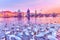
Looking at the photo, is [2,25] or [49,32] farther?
[2,25]

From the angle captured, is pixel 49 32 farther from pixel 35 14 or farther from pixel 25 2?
pixel 25 2

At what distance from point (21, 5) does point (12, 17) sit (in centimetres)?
21

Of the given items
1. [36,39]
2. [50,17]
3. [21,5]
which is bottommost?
[36,39]

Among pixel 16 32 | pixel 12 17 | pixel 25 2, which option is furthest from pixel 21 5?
pixel 16 32

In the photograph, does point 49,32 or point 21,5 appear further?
point 21,5

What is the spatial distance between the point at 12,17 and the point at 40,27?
0.41m

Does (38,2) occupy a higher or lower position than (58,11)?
higher

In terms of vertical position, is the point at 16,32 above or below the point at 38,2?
below

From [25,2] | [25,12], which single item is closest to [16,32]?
[25,12]

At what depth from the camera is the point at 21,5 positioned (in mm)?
1752

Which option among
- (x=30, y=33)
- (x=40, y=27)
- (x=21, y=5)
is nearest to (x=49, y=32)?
(x=40, y=27)

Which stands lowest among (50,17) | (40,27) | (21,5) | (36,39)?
(36,39)

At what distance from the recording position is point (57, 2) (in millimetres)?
1697

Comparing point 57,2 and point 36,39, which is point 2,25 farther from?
point 57,2
